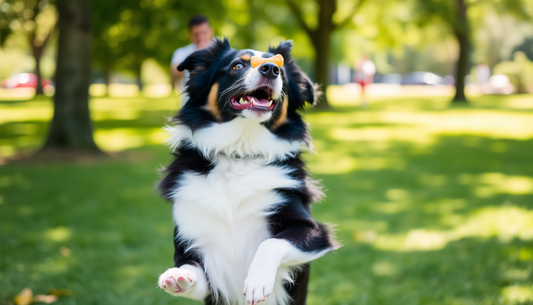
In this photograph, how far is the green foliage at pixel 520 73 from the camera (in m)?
33.8

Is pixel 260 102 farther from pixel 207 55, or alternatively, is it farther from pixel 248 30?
pixel 248 30

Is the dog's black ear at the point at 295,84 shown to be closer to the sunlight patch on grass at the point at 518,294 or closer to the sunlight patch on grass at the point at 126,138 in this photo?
the sunlight patch on grass at the point at 518,294

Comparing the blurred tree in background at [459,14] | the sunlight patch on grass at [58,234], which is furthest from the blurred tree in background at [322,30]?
the sunlight patch on grass at [58,234]

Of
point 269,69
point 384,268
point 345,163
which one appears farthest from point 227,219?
point 345,163

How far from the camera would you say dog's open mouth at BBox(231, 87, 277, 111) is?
2.65 metres

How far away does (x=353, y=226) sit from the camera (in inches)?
239

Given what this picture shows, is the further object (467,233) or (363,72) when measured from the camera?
(363,72)

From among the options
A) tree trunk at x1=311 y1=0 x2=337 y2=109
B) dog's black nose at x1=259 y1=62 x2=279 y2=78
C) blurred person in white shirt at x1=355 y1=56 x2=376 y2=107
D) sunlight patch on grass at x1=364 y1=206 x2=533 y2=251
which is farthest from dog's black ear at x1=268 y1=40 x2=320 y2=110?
blurred person in white shirt at x1=355 y1=56 x2=376 y2=107

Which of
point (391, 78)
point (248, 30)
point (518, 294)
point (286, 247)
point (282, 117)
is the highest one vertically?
point (248, 30)

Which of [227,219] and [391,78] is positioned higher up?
[227,219]

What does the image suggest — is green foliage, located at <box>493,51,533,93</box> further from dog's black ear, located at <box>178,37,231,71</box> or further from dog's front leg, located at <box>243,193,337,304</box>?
dog's front leg, located at <box>243,193,337,304</box>

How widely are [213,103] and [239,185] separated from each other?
578 millimetres

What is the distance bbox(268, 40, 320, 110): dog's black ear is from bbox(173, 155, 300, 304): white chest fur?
58 cm

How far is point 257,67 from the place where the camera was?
2514 mm
